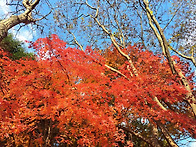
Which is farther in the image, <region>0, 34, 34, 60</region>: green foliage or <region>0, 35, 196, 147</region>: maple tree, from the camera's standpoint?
<region>0, 34, 34, 60</region>: green foliage

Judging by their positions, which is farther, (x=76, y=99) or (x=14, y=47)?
(x=14, y=47)

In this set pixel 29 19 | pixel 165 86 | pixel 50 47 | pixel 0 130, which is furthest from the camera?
pixel 50 47

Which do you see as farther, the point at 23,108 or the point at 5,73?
the point at 5,73

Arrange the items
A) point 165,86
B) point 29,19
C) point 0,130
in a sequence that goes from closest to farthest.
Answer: point 29,19, point 0,130, point 165,86

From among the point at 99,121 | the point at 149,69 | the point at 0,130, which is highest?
the point at 149,69

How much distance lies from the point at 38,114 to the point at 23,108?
1.10 m

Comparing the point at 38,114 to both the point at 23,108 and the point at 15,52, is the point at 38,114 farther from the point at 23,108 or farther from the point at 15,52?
the point at 15,52

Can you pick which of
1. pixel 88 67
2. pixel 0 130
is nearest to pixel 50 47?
pixel 88 67

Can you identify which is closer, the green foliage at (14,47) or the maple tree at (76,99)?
the maple tree at (76,99)

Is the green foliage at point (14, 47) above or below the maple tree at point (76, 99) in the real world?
above

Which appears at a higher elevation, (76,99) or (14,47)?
(14,47)

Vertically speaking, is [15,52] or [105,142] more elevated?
[15,52]

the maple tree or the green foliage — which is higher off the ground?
the green foliage

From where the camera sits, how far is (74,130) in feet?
34.1
